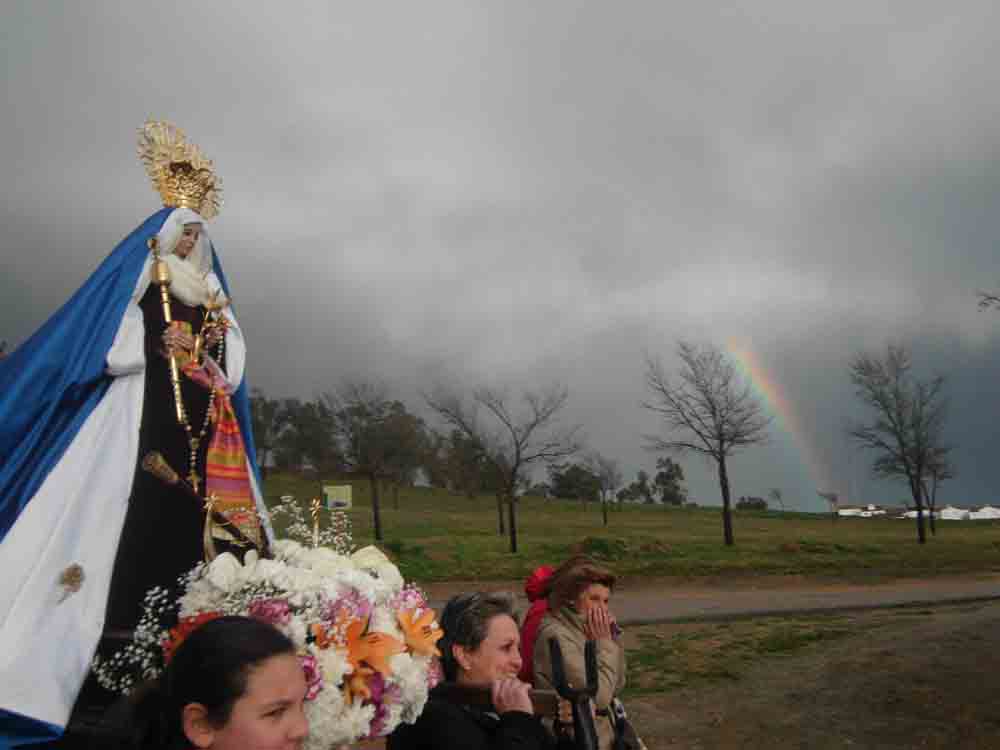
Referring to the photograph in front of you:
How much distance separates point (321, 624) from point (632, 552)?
19.4 meters

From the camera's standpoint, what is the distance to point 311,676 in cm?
202

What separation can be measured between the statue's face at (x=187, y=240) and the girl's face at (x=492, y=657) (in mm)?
2589

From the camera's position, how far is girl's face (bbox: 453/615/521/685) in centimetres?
268

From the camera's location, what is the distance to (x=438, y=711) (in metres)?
2.45

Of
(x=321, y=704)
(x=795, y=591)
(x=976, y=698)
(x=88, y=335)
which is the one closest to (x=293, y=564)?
(x=321, y=704)

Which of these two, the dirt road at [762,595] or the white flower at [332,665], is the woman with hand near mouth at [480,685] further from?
the dirt road at [762,595]

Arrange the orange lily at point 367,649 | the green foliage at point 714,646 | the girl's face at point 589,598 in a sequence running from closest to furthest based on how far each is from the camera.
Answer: the orange lily at point 367,649 → the girl's face at point 589,598 → the green foliage at point 714,646

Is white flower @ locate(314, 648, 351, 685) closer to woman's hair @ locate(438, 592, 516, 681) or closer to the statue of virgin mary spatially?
woman's hair @ locate(438, 592, 516, 681)

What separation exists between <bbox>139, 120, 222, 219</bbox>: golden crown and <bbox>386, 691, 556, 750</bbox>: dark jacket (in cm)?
297

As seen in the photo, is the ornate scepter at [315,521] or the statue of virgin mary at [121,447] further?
the statue of virgin mary at [121,447]

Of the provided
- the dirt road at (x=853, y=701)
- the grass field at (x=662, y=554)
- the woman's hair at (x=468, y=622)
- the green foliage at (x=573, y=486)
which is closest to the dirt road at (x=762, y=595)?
the grass field at (x=662, y=554)

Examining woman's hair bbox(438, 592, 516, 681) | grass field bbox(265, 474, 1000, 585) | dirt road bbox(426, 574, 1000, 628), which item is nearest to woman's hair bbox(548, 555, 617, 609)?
woman's hair bbox(438, 592, 516, 681)

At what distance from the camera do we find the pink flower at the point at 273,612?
A: 2094mm

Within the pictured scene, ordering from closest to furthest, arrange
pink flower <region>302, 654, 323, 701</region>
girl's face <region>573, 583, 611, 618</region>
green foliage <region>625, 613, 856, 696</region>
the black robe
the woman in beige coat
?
pink flower <region>302, 654, 323, 701</region> → the black robe → the woman in beige coat → girl's face <region>573, 583, 611, 618</region> → green foliage <region>625, 613, 856, 696</region>
